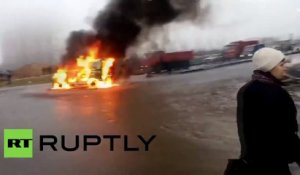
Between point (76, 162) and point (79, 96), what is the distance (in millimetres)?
483

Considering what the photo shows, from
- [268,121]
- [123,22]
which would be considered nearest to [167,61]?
[123,22]

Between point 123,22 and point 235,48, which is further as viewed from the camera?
point 235,48

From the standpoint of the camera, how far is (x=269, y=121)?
7.51 feet

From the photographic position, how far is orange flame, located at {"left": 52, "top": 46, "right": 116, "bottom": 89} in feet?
11.9

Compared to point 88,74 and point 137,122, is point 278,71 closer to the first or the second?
point 137,122

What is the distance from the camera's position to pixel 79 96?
3.66 m

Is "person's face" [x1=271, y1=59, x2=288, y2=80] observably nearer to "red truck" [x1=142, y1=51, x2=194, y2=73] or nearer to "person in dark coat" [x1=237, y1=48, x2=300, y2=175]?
"person in dark coat" [x1=237, y1=48, x2=300, y2=175]

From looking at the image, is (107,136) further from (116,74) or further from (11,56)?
(11,56)

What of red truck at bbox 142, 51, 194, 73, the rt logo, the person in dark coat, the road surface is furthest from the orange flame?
the person in dark coat

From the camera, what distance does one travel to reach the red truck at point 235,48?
3.73 m

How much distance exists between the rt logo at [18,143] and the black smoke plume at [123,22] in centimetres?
62

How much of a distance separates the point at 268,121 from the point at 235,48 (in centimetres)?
152

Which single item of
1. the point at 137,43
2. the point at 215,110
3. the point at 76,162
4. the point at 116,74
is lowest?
the point at 76,162

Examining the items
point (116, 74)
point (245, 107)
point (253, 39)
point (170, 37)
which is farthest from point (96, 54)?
point (245, 107)
